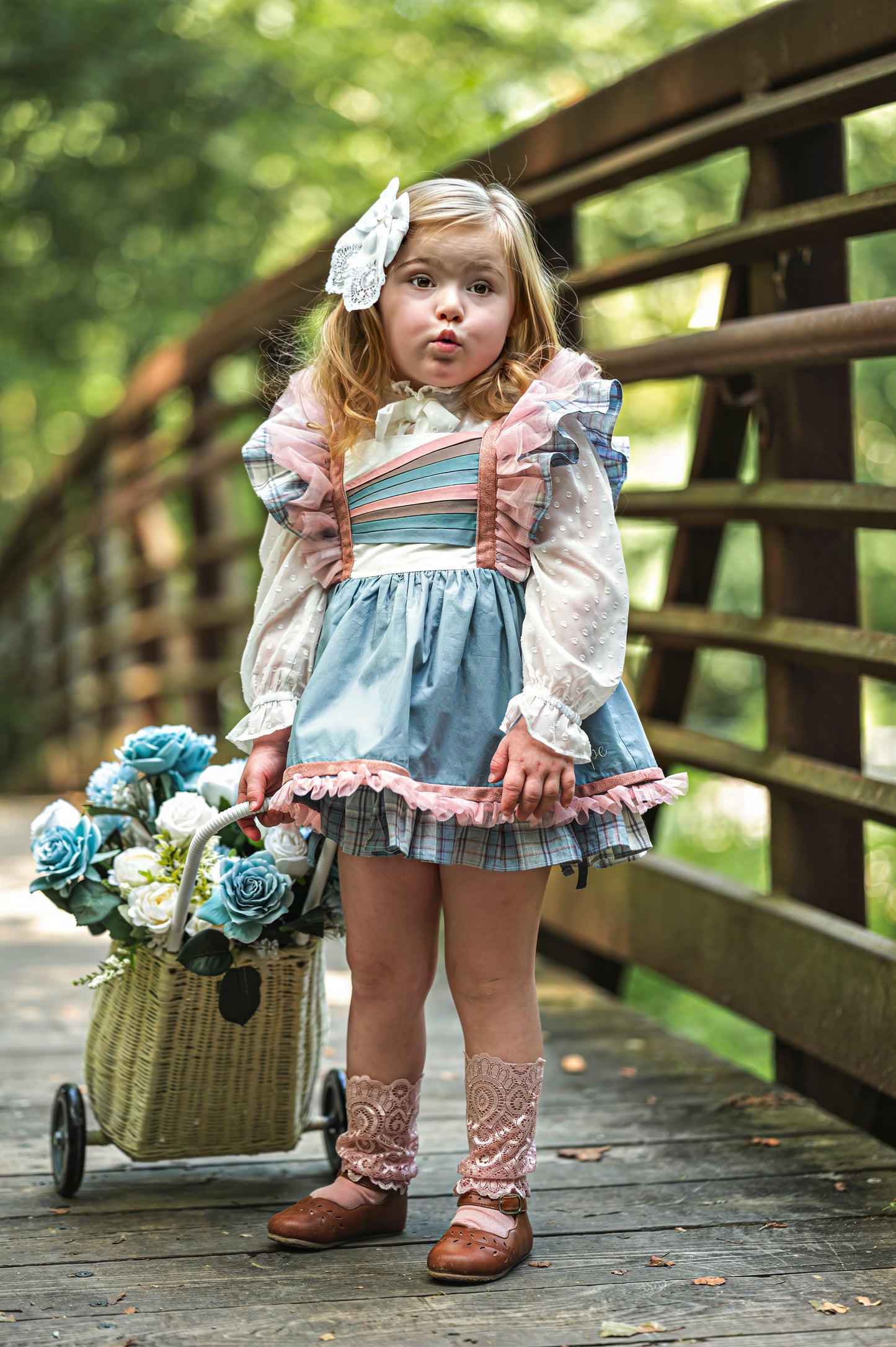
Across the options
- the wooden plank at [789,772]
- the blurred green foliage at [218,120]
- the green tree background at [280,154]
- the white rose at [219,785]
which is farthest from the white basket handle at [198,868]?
the blurred green foliage at [218,120]

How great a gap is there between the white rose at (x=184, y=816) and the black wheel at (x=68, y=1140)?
1.37 ft

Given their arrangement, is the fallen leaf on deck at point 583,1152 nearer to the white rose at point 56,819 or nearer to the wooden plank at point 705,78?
the white rose at point 56,819

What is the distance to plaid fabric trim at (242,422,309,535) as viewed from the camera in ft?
6.26

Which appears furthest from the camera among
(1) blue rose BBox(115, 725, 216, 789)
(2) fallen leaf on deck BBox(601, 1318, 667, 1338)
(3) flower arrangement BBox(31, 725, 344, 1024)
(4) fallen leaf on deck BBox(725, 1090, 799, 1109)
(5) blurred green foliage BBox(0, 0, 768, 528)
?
(5) blurred green foliage BBox(0, 0, 768, 528)

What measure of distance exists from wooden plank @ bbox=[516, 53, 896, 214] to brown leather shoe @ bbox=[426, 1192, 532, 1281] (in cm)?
171

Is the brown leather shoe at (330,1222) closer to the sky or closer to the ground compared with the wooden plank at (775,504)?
closer to the ground

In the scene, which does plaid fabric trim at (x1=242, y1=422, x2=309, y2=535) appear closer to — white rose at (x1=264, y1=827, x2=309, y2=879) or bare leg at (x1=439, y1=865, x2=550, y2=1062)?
white rose at (x1=264, y1=827, x2=309, y2=879)

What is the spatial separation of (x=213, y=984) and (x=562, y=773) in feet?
2.07

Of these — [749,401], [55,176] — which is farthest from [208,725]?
[749,401]

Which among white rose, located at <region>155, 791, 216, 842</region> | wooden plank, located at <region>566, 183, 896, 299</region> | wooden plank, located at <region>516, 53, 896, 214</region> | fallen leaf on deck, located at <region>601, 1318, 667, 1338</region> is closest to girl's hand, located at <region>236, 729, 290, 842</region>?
white rose, located at <region>155, 791, 216, 842</region>

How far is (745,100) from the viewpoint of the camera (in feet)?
8.14

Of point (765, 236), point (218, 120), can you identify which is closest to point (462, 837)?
point (765, 236)

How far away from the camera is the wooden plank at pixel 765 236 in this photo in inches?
84.0

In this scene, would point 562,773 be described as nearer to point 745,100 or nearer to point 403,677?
point 403,677
